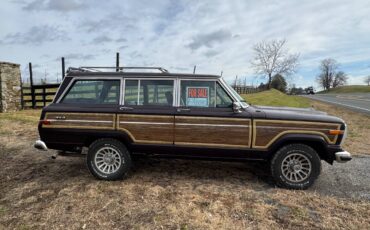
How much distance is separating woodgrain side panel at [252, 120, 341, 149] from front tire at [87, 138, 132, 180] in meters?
2.17

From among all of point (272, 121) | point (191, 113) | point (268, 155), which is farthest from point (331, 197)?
point (191, 113)

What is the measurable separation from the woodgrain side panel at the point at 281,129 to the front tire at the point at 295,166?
24 cm

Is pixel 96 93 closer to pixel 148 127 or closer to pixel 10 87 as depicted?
pixel 148 127

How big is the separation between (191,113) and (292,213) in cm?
209

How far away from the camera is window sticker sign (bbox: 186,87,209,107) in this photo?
16.4 feet

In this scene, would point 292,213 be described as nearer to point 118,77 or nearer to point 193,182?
point 193,182

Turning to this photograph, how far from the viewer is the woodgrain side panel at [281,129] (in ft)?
15.6

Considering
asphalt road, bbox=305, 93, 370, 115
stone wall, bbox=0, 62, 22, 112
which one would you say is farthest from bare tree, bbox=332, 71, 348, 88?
stone wall, bbox=0, 62, 22, 112

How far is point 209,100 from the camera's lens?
16.4 feet

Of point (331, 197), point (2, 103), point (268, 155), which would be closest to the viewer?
point (331, 197)

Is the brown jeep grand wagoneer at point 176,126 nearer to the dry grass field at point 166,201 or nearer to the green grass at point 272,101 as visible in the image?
the dry grass field at point 166,201

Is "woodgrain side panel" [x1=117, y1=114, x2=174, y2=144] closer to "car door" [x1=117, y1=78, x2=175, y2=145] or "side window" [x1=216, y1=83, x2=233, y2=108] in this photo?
"car door" [x1=117, y1=78, x2=175, y2=145]

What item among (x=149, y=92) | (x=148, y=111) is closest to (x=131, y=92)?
(x=149, y=92)

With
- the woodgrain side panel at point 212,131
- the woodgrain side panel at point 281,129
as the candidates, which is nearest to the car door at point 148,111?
the woodgrain side panel at point 212,131
